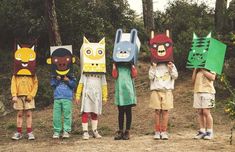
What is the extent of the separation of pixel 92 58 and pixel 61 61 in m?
0.68

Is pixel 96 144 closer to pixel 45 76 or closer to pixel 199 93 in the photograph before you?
pixel 199 93

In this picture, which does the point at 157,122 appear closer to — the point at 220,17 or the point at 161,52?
the point at 161,52

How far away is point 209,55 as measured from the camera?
9.34 metres

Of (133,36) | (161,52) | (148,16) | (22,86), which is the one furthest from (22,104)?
(148,16)

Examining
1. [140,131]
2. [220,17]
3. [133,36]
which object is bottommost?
[140,131]

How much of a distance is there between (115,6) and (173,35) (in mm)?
2999

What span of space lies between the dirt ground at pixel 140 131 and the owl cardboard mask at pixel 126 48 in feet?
5.41

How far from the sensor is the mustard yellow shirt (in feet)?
32.0

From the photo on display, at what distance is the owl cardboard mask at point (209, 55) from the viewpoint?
9344mm

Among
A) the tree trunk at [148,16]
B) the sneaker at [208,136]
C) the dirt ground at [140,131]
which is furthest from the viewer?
the tree trunk at [148,16]

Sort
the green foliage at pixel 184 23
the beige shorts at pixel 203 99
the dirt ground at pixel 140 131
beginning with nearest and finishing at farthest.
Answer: the dirt ground at pixel 140 131
the beige shorts at pixel 203 99
the green foliage at pixel 184 23

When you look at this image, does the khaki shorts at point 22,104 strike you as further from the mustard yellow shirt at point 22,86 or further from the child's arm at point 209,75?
the child's arm at point 209,75

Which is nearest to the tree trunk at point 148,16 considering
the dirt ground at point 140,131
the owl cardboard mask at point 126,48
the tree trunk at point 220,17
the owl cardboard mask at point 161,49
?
the dirt ground at point 140,131

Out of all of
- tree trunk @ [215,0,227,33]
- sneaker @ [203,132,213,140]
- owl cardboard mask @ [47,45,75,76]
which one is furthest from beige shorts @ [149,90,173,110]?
tree trunk @ [215,0,227,33]
